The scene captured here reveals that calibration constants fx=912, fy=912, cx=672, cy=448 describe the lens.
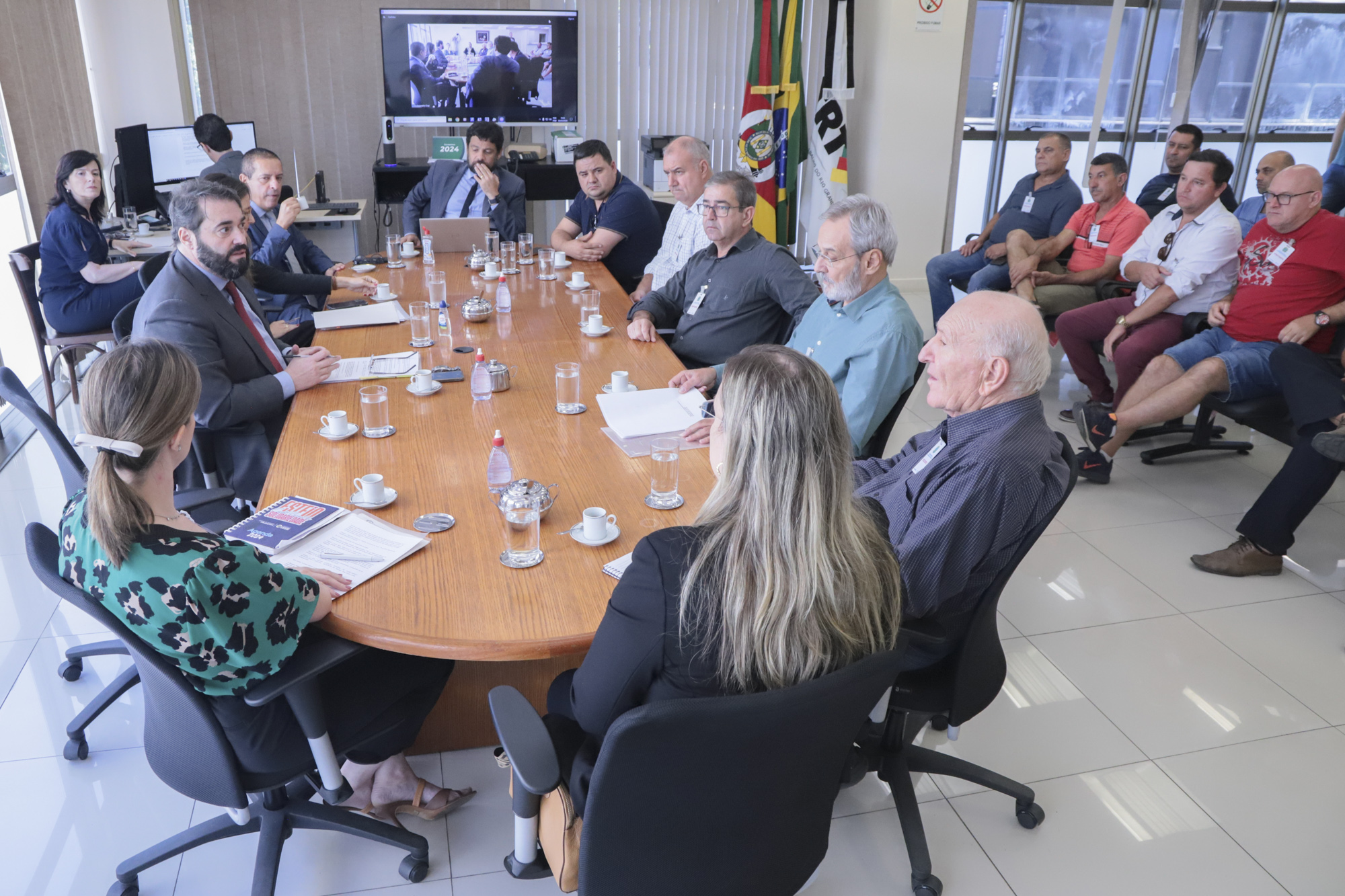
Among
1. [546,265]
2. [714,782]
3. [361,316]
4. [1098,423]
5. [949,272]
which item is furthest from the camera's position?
[949,272]

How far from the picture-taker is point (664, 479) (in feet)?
6.82

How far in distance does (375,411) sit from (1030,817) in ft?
6.38

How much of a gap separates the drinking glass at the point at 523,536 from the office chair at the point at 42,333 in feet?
10.8

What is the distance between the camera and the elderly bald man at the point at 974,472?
1830 millimetres

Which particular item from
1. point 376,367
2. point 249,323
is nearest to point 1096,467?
point 376,367

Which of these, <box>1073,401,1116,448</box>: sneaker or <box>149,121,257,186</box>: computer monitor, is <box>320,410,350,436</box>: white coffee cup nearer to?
<box>1073,401,1116,448</box>: sneaker

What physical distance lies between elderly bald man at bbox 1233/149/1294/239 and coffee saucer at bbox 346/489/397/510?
464 centimetres

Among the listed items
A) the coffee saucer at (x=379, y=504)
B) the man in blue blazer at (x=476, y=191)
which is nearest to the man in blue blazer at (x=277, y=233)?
the man in blue blazer at (x=476, y=191)

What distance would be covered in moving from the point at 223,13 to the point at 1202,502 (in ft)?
23.5

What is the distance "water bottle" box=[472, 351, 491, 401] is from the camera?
2.68 m

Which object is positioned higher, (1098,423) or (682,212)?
(682,212)

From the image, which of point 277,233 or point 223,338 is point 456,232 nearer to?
point 277,233

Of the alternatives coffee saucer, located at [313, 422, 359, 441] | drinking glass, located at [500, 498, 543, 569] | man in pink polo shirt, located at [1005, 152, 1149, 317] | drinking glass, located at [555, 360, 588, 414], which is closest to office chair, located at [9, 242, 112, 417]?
coffee saucer, located at [313, 422, 359, 441]

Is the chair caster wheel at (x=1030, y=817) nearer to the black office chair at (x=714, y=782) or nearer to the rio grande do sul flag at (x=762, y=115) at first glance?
the black office chair at (x=714, y=782)
